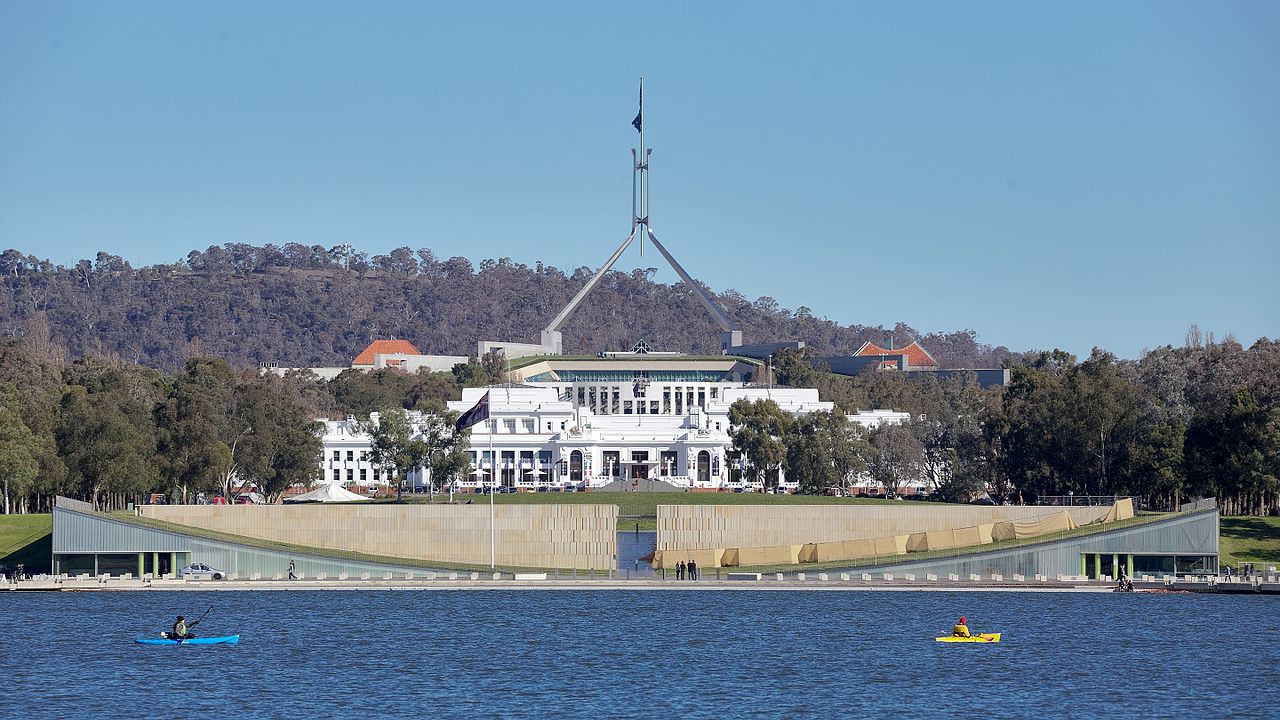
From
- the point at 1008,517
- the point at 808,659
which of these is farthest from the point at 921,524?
the point at 808,659

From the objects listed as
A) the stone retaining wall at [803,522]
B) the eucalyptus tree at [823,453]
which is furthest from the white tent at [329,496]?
the stone retaining wall at [803,522]

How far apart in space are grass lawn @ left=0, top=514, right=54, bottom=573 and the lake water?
21.8 ft

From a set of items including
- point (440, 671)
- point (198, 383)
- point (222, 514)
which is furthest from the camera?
point (198, 383)

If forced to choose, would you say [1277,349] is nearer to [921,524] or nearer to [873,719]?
[921,524]

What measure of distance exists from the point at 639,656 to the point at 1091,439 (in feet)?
166

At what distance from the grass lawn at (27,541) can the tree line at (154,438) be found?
2.97 m

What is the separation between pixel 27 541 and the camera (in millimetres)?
84688

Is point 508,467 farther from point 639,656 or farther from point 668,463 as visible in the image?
point 639,656

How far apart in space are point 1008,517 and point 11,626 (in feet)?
148

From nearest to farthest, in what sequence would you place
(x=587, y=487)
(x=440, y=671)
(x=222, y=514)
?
(x=440, y=671), (x=222, y=514), (x=587, y=487)

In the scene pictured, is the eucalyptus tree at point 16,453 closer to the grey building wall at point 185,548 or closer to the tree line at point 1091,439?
the grey building wall at point 185,548

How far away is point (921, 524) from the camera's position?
88625 mm

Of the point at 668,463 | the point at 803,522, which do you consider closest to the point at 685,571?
the point at 803,522

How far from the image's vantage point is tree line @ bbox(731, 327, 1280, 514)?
97.1 meters
